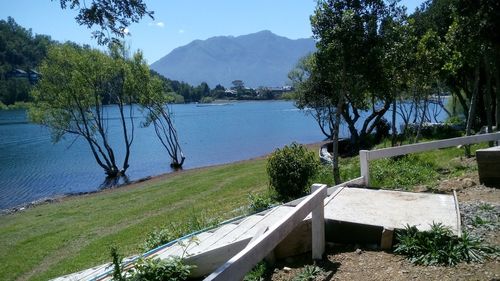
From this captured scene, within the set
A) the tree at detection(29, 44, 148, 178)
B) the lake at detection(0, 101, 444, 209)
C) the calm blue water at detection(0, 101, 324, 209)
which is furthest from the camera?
the tree at detection(29, 44, 148, 178)

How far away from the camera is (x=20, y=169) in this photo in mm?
36312

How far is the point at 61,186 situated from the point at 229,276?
3012 centimetres

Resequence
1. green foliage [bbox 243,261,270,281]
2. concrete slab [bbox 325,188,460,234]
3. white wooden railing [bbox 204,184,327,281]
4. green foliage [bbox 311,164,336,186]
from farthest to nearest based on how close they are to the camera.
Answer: green foliage [bbox 311,164,336,186], concrete slab [bbox 325,188,460,234], green foliage [bbox 243,261,270,281], white wooden railing [bbox 204,184,327,281]

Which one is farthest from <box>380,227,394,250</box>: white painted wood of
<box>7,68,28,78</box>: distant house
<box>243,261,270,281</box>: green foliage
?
<box>7,68,28,78</box>: distant house

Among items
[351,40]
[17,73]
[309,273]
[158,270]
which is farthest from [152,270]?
[17,73]

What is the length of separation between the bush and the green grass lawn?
1216mm

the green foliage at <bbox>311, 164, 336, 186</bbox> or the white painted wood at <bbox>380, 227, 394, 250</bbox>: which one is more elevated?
the white painted wood at <bbox>380, 227, 394, 250</bbox>

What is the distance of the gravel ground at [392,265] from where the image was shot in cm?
441

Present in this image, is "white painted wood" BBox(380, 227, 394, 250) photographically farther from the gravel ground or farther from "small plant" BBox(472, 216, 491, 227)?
"small plant" BBox(472, 216, 491, 227)

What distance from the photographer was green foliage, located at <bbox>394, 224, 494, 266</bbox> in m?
4.68

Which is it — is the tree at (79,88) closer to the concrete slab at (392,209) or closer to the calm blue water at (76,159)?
the calm blue water at (76,159)

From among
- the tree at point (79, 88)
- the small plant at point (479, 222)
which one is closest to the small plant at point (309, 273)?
the small plant at point (479, 222)

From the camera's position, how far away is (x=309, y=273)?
4762 millimetres

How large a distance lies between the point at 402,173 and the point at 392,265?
22.6 ft
